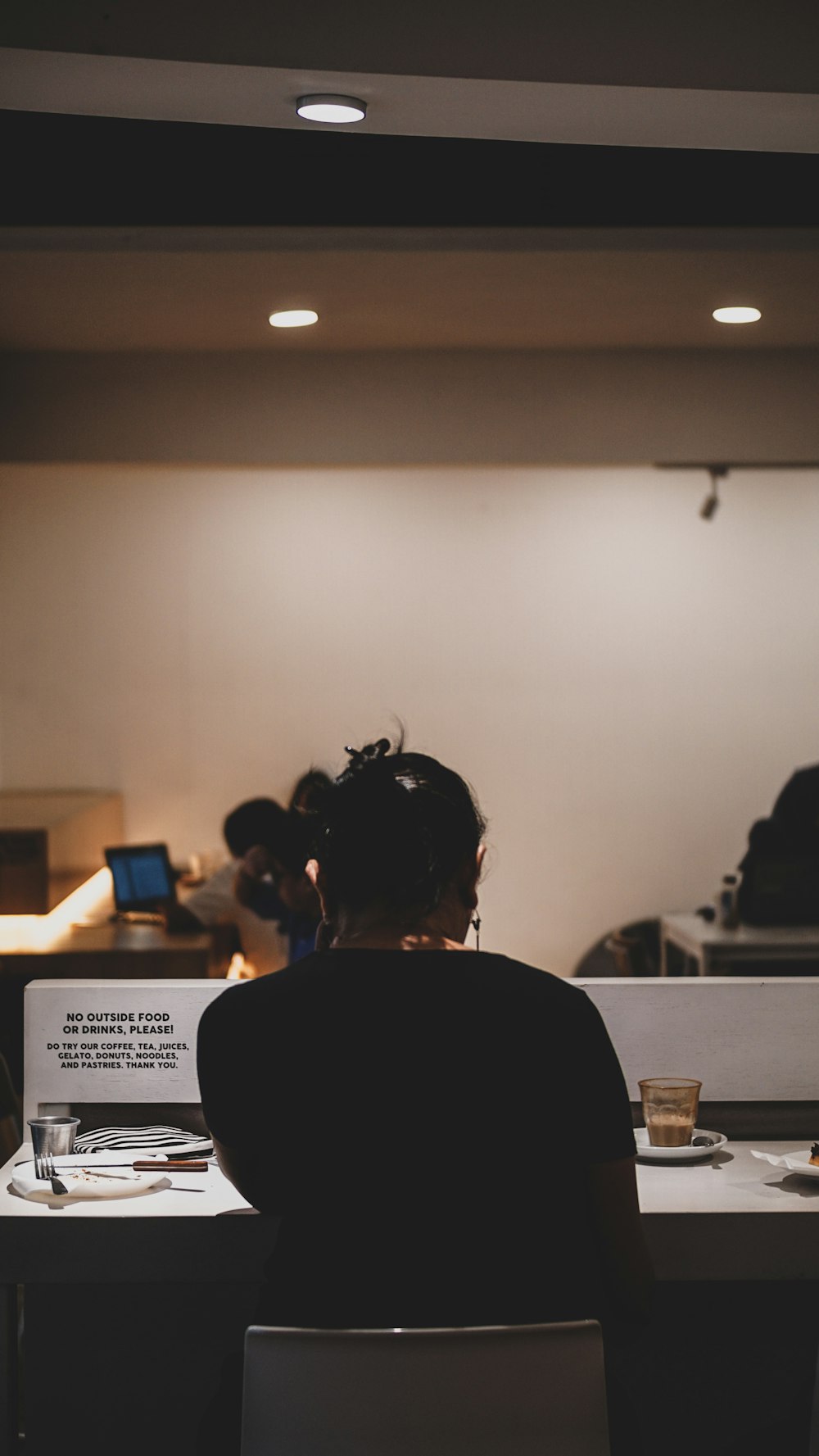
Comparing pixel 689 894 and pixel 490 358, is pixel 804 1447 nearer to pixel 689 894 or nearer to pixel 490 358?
pixel 490 358

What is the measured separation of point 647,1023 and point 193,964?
260 centimetres

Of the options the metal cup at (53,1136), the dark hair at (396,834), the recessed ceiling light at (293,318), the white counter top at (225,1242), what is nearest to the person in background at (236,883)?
the recessed ceiling light at (293,318)

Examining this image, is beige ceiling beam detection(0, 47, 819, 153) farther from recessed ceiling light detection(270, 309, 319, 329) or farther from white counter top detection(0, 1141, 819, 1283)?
white counter top detection(0, 1141, 819, 1283)

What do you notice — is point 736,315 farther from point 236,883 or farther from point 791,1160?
point 791,1160

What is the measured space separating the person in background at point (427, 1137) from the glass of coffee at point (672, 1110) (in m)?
0.67

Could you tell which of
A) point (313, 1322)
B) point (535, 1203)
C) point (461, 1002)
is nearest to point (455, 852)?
point (461, 1002)

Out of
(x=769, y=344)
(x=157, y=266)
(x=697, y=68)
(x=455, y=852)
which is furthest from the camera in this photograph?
(x=769, y=344)

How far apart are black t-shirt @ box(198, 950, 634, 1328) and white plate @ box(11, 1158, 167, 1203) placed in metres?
0.61

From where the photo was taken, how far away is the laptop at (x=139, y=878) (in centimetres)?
543

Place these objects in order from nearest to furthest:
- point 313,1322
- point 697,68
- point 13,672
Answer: point 313,1322, point 697,68, point 13,672

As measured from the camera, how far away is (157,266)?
365 cm

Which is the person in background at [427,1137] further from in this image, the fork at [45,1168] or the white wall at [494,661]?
the white wall at [494,661]

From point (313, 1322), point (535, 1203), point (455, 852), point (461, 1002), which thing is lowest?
point (313, 1322)

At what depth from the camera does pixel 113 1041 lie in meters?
2.39
